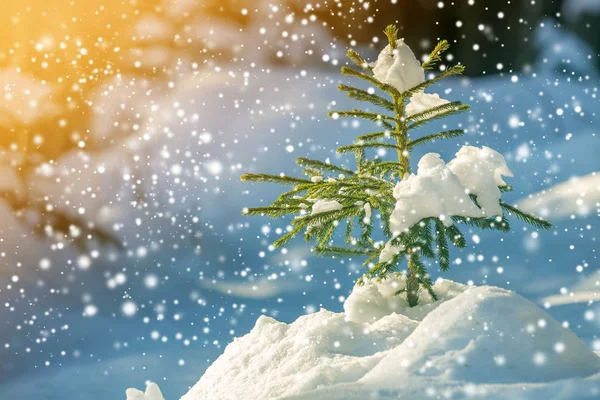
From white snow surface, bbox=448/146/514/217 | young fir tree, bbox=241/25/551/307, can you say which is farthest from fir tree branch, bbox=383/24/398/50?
white snow surface, bbox=448/146/514/217

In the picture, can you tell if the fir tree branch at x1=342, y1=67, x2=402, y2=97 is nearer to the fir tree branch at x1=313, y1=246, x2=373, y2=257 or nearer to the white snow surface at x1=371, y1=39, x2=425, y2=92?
the white snow surface at x1=371, y1=39, x2=425, y2=92

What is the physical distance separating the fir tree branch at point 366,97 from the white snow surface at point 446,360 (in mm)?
3535

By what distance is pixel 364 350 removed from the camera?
5.84 meters

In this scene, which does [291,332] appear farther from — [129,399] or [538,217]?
[538,217]

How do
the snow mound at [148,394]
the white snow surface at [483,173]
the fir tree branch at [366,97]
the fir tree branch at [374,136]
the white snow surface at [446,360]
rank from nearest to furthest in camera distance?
the white snow surface at [446,360], the snow mound at [148,394], the white snow surface at [483,173], the fir tree branch at [366,97], the fir tree branch at [374,136]

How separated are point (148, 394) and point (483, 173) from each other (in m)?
5.49

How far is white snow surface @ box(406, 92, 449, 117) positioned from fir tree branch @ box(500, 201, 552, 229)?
1.92 metres

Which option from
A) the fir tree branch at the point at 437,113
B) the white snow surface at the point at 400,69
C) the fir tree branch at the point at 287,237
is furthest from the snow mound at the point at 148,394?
the white snow surface at the point at 400,69

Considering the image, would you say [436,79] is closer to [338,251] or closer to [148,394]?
[338,251]

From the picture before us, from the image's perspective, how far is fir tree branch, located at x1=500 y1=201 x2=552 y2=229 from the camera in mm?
7349

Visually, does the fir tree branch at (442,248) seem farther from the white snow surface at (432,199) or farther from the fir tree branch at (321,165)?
the fir tree branch at (321,165)

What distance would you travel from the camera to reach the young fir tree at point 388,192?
7113 mm

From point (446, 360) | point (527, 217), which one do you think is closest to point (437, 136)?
point (527, 217)

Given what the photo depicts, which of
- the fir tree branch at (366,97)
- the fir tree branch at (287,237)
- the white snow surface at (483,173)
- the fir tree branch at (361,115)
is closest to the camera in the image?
the white snow surface at (483,173)
